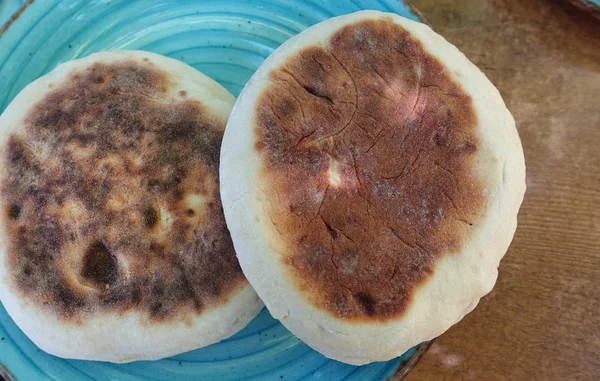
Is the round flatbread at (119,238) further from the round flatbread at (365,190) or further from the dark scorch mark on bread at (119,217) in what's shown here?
the round flatbread at (365,190)

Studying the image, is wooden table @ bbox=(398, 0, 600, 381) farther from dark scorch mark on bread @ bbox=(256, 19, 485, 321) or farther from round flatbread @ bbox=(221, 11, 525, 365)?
dark scorch mark on bread @ bbox=(256, 19, 485, 321)

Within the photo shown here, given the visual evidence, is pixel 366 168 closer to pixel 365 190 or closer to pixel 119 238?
pixel 365 190

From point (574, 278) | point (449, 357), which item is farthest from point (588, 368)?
point (449, 357)

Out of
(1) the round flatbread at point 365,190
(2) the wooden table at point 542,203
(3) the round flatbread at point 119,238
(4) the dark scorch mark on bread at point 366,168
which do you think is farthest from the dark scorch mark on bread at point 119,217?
(2) the wooden table at point 542,203

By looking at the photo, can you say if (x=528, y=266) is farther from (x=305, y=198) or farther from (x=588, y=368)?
(x=305, y=198)

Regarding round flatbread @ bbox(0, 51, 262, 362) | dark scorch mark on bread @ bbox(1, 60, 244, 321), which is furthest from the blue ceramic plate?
dark scorch mark on bread @ bbox(1, 60, 244, 321)

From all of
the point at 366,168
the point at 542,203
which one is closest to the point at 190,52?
the point at 366,168

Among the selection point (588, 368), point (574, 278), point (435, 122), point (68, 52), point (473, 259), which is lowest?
point (588, 368)
